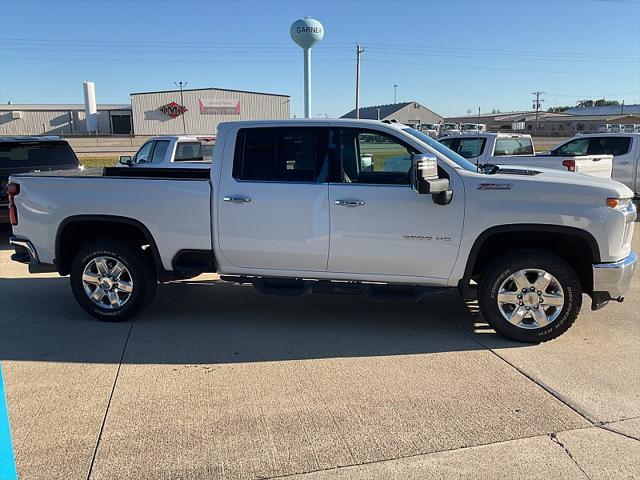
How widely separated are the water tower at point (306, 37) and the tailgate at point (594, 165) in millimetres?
21993

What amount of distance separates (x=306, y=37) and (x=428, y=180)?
27.7 meters

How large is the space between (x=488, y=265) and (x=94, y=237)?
385 centimetres

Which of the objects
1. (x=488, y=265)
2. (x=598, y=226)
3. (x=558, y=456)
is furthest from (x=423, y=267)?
(x=558, y=456)

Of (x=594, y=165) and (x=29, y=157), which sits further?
(x=594, y=165)

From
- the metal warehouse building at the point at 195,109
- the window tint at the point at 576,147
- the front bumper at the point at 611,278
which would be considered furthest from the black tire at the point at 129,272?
the metal warehouse building at the point at 195,109

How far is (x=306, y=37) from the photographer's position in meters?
29.7

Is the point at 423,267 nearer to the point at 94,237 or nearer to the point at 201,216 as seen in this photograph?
the point at 201,216

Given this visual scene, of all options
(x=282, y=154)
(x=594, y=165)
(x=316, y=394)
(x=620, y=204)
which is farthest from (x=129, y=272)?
(x=594, y=165)

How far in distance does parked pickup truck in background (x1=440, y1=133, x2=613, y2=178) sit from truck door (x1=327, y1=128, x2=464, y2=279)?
5210 mm

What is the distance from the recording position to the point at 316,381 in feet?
13.1

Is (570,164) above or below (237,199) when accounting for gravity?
above

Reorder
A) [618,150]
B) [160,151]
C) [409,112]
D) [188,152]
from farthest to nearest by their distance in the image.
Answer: [409,112] < [618,150] < [188,152] < [160,151]

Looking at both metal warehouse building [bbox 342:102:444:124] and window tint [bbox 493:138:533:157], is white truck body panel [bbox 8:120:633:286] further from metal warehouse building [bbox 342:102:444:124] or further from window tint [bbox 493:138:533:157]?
metal warehouse building [bbox 342:102:444:124]

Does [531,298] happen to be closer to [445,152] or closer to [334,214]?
[445,152]
